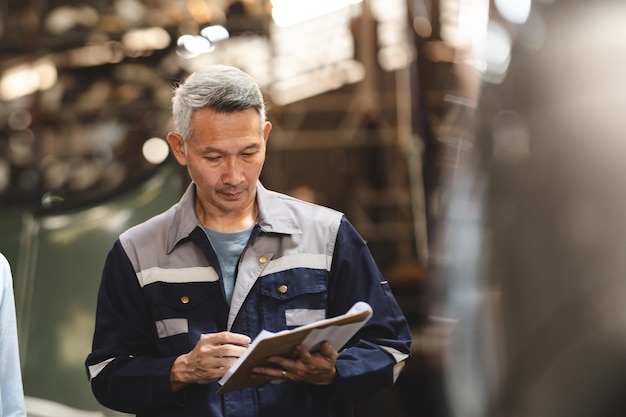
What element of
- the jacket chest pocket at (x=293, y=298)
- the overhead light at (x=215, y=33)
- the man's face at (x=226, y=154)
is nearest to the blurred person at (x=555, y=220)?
the jacket chest pocket at (x=293, y=298)

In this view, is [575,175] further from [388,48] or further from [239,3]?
[388,48]

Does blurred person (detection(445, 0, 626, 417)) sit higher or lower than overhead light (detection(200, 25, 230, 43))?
lower

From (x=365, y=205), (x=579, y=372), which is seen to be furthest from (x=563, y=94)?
(x=365, y=205)

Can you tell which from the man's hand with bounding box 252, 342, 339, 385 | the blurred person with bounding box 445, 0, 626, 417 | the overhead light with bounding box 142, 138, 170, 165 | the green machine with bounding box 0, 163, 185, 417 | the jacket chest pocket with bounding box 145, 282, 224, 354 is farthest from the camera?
the overhead light with bounding box 142, 138, 170, 165

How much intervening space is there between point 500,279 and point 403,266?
4.46 metres

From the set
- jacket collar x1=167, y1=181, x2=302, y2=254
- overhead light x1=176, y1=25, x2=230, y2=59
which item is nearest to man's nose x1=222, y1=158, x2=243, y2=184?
jacket collar x1=167, y1=181, x2=302, y2=254

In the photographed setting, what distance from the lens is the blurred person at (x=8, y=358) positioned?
1522mm

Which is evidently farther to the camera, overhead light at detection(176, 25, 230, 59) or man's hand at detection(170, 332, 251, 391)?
overhead light at detection(176, 25, 230, 59)

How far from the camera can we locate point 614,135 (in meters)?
1.93

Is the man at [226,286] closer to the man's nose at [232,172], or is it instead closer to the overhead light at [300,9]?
the man's nose at [232,172]

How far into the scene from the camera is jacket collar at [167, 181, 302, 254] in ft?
5.06

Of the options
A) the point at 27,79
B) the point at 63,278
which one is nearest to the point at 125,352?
the point at 63,278

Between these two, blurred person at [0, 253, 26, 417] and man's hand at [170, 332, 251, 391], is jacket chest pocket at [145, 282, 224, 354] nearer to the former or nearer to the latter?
man's hand at [170, 332, 251, 391]

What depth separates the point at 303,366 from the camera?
1396 millimetres
